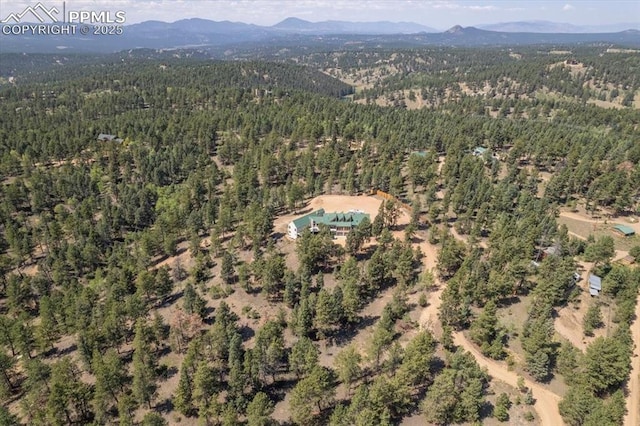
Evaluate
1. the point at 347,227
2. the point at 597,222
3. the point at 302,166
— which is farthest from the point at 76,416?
the point at 597,222

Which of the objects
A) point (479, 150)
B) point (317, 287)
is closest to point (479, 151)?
point (479, 150)

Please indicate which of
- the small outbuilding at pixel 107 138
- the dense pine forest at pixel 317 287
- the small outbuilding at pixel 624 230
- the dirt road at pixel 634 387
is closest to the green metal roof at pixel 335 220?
the dense pine forest at pixel 317 287

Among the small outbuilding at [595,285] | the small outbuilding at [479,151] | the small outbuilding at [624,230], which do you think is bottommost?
the small outbuilding at [595,285]

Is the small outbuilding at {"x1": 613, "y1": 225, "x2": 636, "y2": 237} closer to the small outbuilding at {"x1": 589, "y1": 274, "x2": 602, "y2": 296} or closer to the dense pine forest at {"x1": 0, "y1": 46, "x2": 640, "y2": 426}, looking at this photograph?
the dense pine forest at {"x1": 0, "y1": 46, "x2": 640, "y2": 426}

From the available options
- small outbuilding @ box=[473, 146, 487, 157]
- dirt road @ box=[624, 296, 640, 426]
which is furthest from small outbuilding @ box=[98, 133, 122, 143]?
dirt road @ box=[624, 296, 640, 426]

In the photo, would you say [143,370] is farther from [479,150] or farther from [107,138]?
[107,138]

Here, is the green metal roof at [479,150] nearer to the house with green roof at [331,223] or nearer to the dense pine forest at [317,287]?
the dense pine forest at [317,287]
